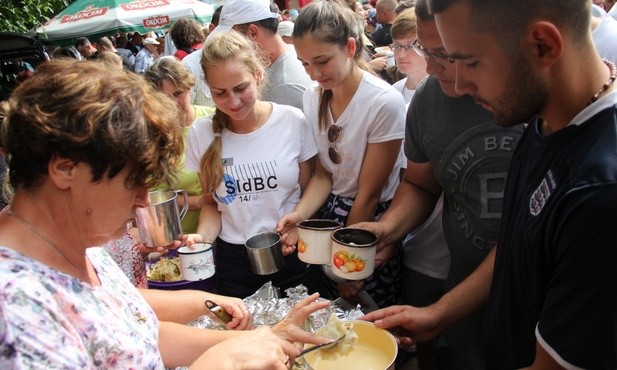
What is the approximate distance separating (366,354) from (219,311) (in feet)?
1.84

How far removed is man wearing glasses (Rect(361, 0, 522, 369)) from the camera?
177cm

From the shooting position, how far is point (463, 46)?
113 cm

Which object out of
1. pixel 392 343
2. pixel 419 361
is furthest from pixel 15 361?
pixel 419 361

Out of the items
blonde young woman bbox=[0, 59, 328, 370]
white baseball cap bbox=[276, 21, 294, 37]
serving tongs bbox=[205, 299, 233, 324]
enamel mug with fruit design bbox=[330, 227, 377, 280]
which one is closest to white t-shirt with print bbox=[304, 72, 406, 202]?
enamel mug with fruit design bbox=[330, 227, 377, 280]

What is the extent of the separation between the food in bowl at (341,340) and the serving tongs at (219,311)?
1.33 feet

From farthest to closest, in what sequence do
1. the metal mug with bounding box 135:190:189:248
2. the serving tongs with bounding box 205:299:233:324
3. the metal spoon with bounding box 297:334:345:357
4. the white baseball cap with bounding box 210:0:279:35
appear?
the white baseball cap with bounding box 210:0:279:35, the metal mug with bounding box 135:190:189:248, the serving tongs with bounding box 205:299:233:324, the metal spoon with bounding box 297:334:345:357

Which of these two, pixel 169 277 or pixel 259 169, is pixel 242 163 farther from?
pixel 169 277

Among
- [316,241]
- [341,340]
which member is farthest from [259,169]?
[341,340]

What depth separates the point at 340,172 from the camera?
8.30 feet

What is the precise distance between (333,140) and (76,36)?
397 inches

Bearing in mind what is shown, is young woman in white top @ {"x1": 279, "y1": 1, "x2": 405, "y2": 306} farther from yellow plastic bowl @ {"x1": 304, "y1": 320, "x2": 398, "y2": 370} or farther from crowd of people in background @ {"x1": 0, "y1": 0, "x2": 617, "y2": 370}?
yellow plastic bowl @ {"x1": 304, "y1": 320, "x2": 398, "y2": 370}

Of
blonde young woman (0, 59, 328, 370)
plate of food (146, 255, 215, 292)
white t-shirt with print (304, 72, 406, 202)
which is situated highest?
blonde young woman (0, 59, 328, 370)

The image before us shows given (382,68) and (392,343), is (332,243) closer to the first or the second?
(392,343)

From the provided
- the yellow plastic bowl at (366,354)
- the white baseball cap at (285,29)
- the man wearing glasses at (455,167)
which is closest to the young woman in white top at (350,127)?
the man wearing glasses at (455,167)
